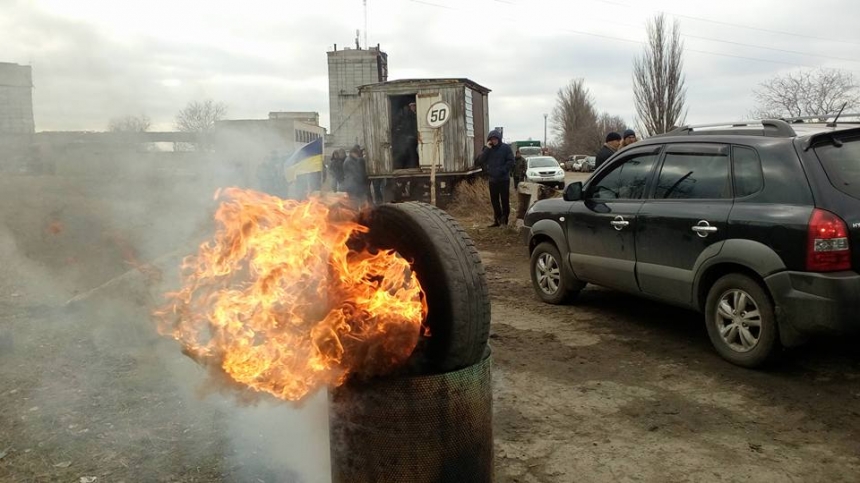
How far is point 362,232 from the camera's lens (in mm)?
2791

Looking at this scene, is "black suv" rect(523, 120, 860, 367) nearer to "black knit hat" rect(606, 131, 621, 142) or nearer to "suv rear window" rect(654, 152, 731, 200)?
"suv rear window" rect(654, 152, 731, 200)

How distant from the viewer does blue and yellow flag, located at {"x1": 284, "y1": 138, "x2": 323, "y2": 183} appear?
456 inches

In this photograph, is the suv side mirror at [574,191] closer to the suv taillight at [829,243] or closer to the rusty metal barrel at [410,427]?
the suv taillight at [829,243]

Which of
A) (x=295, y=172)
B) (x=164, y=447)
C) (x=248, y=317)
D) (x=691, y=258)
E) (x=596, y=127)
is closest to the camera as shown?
(x=248, y=317)

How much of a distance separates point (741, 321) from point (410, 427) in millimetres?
3255

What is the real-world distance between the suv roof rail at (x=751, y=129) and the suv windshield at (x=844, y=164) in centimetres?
29

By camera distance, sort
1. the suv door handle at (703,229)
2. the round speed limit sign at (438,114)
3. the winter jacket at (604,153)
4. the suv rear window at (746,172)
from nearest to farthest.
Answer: the suv rear window at (746,172), the suv door handle at (703,229), the winter jacket at (604,153), the round speed limit sign at (438,114)

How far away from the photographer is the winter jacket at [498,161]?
12406mm

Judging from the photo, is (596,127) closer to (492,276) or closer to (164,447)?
(492,276)

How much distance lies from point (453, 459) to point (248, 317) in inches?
43.3

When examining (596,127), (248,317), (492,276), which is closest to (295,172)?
(492,276)

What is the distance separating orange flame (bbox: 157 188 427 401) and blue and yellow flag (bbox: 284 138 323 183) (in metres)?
8.60

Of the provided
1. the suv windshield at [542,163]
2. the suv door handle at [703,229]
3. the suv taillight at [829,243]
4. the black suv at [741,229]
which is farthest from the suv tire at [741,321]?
the suv windshield at [542,163]

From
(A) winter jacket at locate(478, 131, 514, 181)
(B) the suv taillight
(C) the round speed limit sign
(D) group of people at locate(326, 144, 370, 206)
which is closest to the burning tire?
(B) the suv taillight
